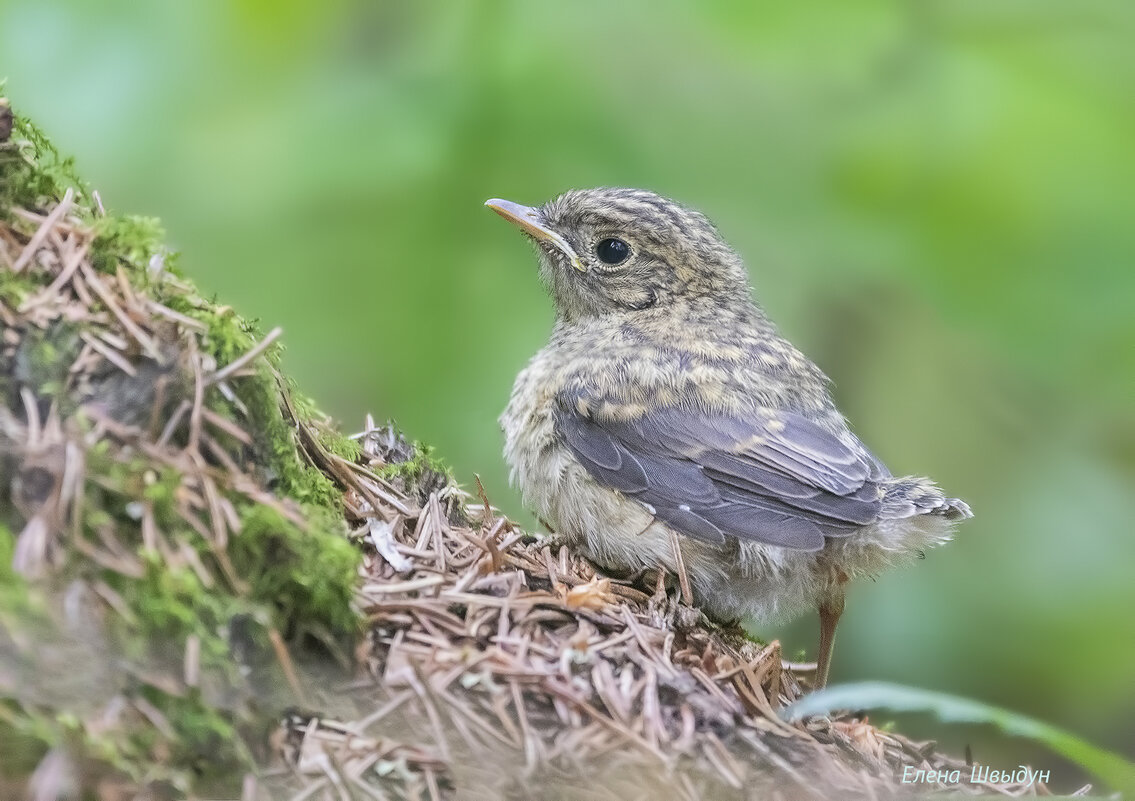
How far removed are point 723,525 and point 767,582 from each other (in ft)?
0.91

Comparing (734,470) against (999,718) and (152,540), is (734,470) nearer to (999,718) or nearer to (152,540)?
(999,718)

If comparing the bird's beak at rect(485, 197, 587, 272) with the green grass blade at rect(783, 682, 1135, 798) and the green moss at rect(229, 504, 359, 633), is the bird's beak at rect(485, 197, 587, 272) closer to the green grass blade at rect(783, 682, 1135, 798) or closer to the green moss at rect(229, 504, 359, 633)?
the green moss at rect(229, 504, 359, 633)

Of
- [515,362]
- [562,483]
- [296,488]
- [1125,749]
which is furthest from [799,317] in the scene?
[296,488]

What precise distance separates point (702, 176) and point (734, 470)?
1890 millimetres

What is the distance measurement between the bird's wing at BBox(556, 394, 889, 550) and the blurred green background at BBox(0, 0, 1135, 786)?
112 cm

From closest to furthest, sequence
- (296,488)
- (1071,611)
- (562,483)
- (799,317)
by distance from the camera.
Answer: (296,488), (562,483), (1071,611), (799,317)

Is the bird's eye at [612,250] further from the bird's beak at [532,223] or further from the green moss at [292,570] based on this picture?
the green moss at [292,570]

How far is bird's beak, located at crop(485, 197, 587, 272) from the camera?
475 cm

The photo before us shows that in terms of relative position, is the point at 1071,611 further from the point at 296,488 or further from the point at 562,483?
the point at 296,488

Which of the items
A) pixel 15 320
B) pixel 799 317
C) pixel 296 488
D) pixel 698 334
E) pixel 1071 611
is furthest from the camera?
pixel 799 317

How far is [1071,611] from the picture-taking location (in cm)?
492

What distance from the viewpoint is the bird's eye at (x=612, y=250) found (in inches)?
196

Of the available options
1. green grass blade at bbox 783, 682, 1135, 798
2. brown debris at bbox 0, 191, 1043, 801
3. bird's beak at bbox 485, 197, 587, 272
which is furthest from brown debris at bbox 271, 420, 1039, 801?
bird's beak at bbox 485, 197, 587, 272

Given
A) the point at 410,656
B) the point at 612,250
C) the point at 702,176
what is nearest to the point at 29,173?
the point at 410,656
